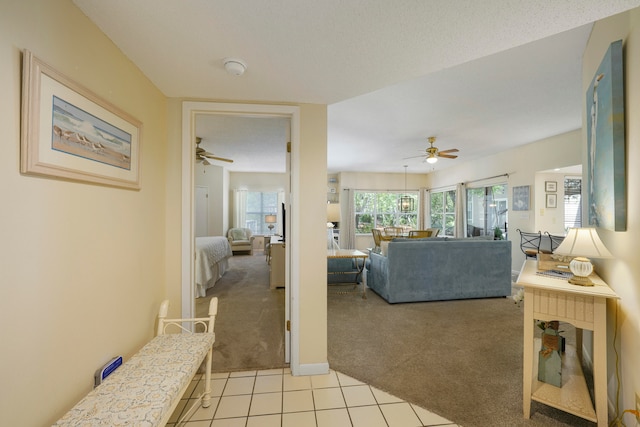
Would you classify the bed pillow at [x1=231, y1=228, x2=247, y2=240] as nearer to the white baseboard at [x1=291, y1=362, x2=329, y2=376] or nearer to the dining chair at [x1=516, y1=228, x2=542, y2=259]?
the white baseboard at [x1=291, y1=362, x2=329, y2=376]

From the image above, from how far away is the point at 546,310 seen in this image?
4.94 feet

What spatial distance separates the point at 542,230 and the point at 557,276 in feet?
12.2

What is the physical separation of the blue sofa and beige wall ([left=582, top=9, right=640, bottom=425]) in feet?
6.63

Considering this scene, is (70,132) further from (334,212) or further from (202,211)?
(202,211)

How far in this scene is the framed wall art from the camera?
138 centimetres

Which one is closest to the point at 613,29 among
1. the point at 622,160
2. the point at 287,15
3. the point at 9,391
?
the point at 622,160

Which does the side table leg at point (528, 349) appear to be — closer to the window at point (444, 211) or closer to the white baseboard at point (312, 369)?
the white baseboard at point (312, 369)

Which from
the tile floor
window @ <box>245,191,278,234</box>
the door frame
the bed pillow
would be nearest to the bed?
the door frame

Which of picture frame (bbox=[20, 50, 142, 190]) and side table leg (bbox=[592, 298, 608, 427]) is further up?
picture frame (bbox=[20, 50, 142, 190])

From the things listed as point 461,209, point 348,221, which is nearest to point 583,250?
point 461,209

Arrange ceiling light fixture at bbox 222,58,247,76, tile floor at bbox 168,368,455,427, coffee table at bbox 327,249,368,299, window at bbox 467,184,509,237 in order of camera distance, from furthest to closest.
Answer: window at bbox 467,184,509,237, coffee table at bbox 327,249,368,299, tile floor at bbox 168,368,455,427, ceiling light fixture at bbox 222,58,247,76

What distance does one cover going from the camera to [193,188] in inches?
81.2

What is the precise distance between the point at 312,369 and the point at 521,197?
494 cm

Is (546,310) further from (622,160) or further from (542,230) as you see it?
(542,230)
